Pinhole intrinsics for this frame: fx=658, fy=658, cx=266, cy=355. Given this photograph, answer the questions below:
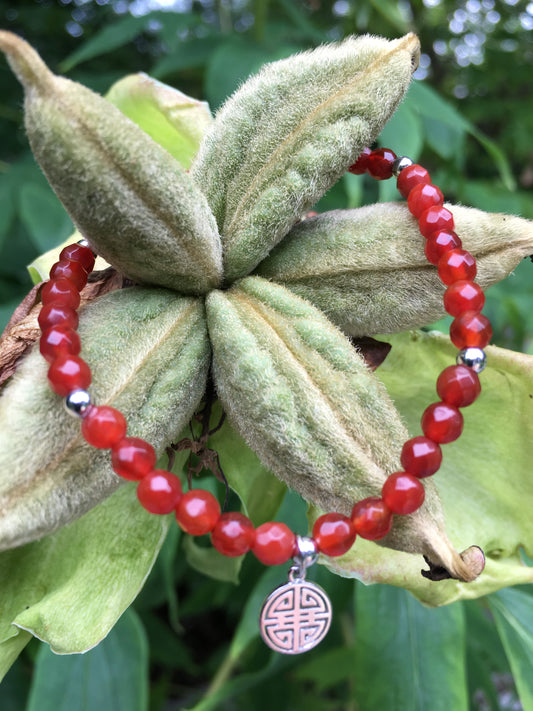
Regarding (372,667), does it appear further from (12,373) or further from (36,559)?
(12,373)

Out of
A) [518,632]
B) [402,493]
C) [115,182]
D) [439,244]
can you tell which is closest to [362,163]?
[439,244]

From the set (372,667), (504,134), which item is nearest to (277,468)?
(372,667)

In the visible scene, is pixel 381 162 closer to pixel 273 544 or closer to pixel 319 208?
pixel 273 544

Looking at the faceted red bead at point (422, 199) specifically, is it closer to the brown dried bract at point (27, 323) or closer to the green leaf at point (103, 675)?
the brown dried bract at point (27, 323)

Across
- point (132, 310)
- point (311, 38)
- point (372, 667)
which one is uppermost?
point (132, 310)

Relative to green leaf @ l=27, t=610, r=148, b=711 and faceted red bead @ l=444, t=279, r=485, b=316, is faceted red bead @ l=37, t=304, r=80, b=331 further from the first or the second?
green leaf @ l=27, t=610, r=148, b=711

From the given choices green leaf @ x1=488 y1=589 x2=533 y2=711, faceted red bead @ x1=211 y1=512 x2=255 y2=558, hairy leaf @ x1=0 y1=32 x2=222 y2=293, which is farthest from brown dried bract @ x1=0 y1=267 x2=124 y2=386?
green leaf @ x1=488 y1=589 x2=533 y2=711
